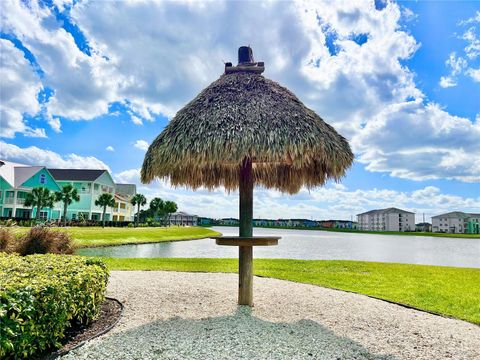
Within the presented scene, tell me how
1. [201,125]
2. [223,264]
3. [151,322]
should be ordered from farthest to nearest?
[223,264], [201,125], [151,322]

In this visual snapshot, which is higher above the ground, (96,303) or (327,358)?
(96,303)

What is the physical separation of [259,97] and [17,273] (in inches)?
181

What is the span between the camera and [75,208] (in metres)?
50.9

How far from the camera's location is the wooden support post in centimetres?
631

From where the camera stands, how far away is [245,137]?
553 cm

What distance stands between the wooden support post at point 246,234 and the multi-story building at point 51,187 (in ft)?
135

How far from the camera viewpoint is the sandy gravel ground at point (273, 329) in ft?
14.1

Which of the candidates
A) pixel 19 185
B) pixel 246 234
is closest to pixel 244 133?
pixel 246 234

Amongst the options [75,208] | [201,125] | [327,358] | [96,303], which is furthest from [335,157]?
[75,208]

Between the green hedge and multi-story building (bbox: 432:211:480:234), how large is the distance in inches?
5564

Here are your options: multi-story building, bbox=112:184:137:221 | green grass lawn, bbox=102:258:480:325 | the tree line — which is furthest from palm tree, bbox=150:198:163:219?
green grass lawn, bbox=102:258:480:325

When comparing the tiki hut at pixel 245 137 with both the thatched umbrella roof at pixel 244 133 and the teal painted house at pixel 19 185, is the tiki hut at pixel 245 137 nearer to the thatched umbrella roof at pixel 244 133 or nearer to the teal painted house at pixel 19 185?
the thatched umbrella roof at pixel 244 133

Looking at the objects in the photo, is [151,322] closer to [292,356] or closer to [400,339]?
[292,356]

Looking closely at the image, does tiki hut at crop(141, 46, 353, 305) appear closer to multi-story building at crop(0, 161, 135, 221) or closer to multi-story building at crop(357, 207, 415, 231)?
multi-story building at crop(0, 161, 135, 221)
